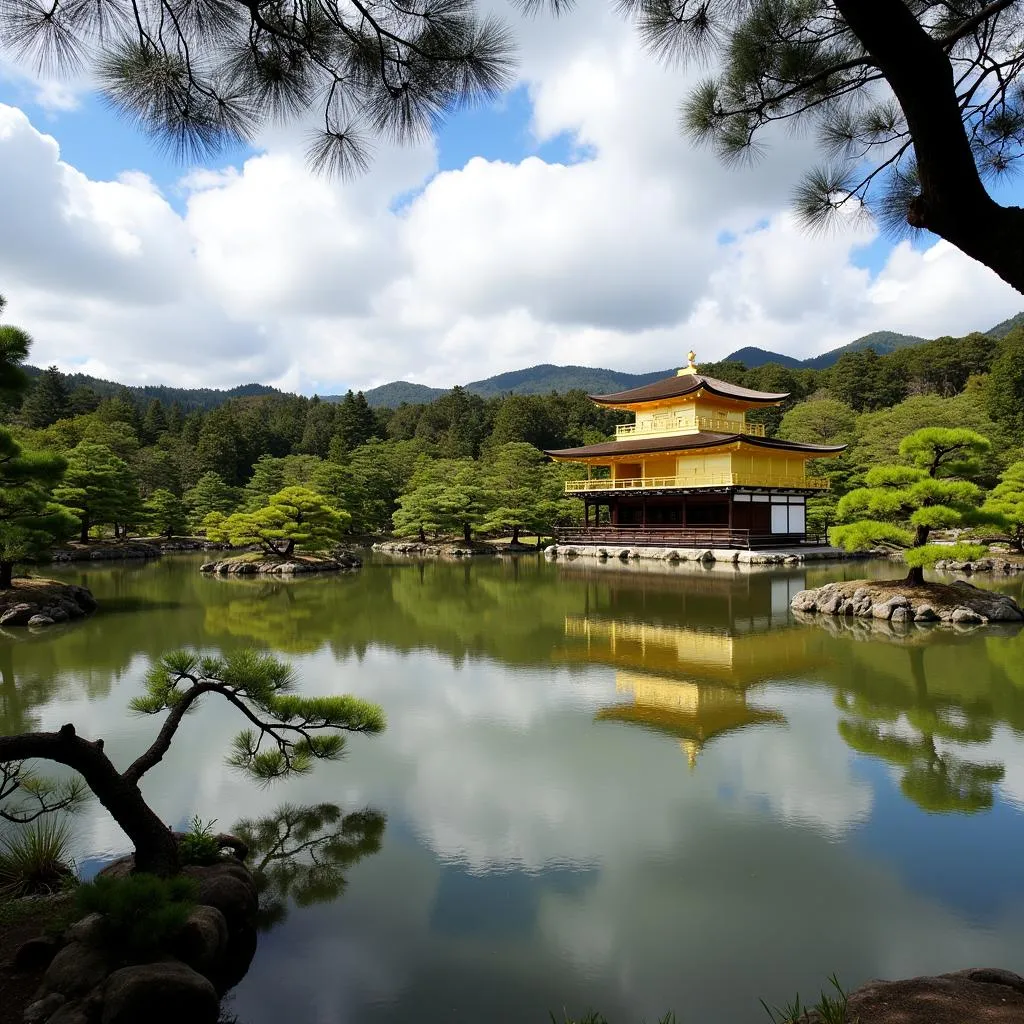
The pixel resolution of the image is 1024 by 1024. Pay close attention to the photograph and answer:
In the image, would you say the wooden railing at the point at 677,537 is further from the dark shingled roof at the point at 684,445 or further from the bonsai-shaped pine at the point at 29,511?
the bonsai-shaped pine at the point at 29,511

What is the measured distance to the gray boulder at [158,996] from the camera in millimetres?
2061

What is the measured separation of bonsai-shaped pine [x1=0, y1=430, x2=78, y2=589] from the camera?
739cm

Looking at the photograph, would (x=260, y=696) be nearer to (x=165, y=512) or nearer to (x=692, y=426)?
(x=692, y=426)

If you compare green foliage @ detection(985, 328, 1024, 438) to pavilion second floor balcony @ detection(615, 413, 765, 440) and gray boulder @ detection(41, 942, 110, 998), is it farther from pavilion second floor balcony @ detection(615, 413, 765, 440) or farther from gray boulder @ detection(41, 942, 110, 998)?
gray boulder @ detection(41, 942, 110, 998)

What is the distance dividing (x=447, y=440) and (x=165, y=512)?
15122mm

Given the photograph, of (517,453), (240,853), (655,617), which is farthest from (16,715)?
(517,453)

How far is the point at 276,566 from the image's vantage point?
16.7 meters

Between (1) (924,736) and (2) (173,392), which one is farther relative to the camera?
(2) (173,392)

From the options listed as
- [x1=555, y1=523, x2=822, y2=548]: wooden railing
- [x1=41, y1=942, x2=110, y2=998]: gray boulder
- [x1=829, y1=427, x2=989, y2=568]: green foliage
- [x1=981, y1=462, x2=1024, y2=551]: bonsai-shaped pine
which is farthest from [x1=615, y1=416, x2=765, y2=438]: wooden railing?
[x1=41, y1=942, x2=110, y2=998]: gray boulder

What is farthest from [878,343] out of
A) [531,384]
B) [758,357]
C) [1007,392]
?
[1007,392]

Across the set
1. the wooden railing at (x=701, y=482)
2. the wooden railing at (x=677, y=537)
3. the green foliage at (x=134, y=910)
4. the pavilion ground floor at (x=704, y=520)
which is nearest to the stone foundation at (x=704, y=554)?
the wooden railing at (x=677, y=537)

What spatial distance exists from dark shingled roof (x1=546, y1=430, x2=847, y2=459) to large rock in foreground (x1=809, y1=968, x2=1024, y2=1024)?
59.2 feet

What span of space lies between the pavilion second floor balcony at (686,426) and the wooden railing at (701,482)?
161cm

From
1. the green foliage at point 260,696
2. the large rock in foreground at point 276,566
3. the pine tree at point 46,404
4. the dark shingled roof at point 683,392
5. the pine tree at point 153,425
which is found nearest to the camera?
the green foliage at point 260,696
